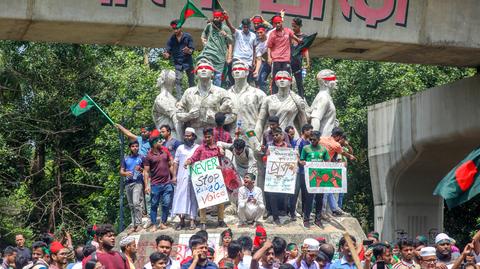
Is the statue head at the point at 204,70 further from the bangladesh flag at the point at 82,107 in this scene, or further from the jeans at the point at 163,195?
the bangladesh flag at the point at 82,107

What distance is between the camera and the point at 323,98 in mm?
21781

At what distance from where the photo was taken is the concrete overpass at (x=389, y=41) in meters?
24.2

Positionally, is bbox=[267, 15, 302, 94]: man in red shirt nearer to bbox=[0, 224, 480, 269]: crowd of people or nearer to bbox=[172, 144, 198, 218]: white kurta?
bbox=[172, 144, 198, 218]: white kurta

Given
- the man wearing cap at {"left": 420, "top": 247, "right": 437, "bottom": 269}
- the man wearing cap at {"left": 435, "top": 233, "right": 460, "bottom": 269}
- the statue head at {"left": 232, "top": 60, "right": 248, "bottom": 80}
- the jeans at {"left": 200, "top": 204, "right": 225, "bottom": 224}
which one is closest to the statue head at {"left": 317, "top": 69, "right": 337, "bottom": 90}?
the statue head at {"left": 232, "top": 60, "right": 248, "bottom": 80}

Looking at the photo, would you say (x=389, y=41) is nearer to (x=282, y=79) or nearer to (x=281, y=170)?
(x=282, y=79)

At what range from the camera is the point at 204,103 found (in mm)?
20750

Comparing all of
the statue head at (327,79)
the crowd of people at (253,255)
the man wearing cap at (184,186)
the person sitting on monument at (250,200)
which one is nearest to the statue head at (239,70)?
the statue head at (327,79)

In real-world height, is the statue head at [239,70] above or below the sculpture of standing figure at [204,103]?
above

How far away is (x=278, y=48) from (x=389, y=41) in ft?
15.8

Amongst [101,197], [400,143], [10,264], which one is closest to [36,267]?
[10,264]

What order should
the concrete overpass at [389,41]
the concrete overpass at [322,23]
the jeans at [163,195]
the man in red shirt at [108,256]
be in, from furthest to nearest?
the concrete overpass at [389,41], the concrete overpass at [322,23], the jeans at [163,195], the man in red shirt at [108,256]

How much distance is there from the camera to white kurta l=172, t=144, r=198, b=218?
A: 63.4ft

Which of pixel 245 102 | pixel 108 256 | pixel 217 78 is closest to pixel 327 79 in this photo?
pixel 245 102

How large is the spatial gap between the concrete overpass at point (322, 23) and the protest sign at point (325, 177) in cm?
601
